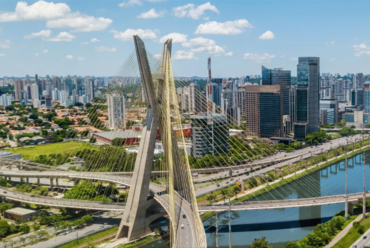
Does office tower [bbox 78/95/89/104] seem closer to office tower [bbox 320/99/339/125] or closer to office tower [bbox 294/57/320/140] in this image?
office tower [bbox 320/99/339/125]

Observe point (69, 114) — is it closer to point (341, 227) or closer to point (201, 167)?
point (201, 167)

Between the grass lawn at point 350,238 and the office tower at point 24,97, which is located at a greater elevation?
the office tower at point 24,97

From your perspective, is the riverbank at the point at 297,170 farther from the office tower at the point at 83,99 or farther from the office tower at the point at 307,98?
the office tower at the point at 83,99

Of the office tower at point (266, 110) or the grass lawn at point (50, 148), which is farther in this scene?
the office tower at point (266, 110)

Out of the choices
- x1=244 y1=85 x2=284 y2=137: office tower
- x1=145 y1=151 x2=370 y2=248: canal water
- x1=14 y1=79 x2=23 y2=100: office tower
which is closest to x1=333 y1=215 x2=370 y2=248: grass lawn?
x1=145 y1=151 x2=370 y2=248: canal water

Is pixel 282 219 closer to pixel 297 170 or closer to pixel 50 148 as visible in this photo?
pixel 297 170

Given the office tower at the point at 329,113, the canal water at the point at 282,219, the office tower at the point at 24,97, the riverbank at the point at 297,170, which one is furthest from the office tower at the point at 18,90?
the canal water at the point at 282,219
